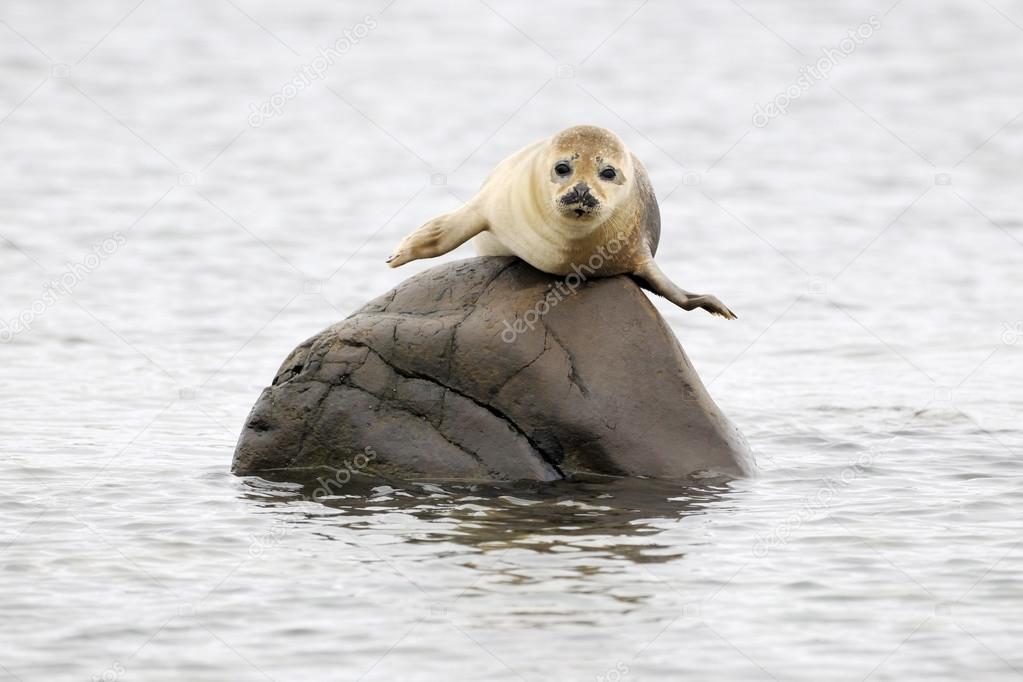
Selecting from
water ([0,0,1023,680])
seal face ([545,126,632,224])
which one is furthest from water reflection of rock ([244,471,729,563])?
seal face ([545,126,632,224])

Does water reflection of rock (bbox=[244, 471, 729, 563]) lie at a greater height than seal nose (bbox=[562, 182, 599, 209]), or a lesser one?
lesser

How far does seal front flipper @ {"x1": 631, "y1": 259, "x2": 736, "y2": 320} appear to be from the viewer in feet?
29.1

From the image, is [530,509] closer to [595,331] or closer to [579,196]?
[595,331]

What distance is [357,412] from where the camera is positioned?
8977mm

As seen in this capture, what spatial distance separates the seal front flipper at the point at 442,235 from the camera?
9234mm

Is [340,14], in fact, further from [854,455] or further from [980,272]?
[854,455]

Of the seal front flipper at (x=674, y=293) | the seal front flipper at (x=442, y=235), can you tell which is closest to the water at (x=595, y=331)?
the seal front flipper at (x=674, y=293)

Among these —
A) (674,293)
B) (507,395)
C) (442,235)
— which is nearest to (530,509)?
(507,395)

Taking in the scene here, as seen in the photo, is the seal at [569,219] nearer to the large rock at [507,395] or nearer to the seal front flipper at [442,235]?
the seal front flipper at [442,235]

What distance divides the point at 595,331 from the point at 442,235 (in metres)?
0.99

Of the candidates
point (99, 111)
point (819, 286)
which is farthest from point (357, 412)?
point (99, 111)

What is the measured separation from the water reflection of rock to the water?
0.03 meters

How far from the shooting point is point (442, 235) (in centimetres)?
926

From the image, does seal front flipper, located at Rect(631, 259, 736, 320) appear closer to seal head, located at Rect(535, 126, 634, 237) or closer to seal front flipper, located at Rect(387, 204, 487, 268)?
seal head, located at Rect(535, 126, 634, 237)
